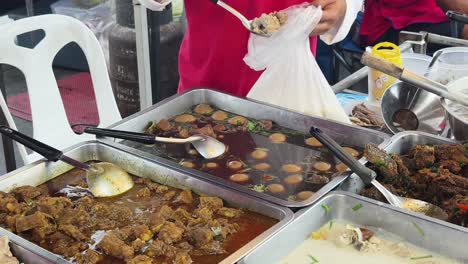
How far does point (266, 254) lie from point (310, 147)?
674 millimetres

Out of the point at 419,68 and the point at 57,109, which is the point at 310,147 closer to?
the point at 419,68

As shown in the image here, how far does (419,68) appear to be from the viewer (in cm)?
266

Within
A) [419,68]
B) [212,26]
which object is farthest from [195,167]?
[419,68]

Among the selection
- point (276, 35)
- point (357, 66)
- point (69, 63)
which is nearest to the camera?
point (276, 35)

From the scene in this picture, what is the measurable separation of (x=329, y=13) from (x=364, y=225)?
92 cm

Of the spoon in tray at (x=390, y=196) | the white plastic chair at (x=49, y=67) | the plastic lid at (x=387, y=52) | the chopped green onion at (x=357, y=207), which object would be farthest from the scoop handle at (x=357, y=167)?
the white plastic chair at (x=49, y=67)

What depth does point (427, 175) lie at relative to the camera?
173 cm

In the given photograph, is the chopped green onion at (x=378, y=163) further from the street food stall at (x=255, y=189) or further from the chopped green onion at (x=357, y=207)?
the chopped green onion at (x=357, y=207)

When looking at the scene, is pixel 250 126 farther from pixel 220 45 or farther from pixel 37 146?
pixel 37 146

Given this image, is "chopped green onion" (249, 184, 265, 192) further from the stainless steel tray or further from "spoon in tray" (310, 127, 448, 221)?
the stainless steel tray

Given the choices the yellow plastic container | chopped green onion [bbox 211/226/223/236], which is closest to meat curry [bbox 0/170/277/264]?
chopped green onion [bbox 211/226/223/236]

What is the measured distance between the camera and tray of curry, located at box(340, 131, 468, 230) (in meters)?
1.65

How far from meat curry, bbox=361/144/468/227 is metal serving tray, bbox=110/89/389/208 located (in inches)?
5.4

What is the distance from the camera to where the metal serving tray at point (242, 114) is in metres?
2.01
